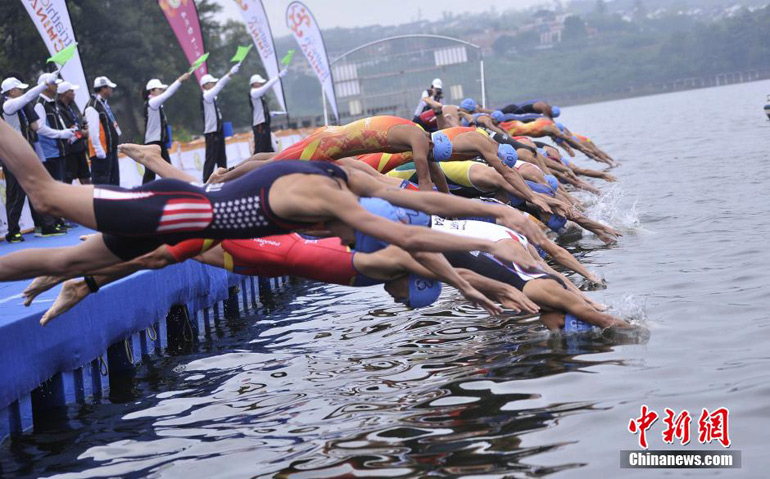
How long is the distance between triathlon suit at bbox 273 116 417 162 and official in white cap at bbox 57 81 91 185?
21.0 feet

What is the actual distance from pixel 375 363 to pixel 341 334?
63.5 inches

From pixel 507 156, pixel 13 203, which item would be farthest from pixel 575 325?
pixel 13 203

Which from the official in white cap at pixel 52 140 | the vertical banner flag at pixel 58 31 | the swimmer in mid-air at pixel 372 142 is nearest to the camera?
the swimmer in mid-air at pixel 372 142

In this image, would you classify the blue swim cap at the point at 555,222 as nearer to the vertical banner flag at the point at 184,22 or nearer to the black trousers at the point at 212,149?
the black trousers at the point at 212,149

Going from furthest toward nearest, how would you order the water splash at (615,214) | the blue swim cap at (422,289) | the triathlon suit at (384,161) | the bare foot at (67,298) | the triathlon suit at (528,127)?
the triathlon suit at (528,127) < the water splash at (615,214) < the triathlon suit at (384,161) < the blue swim cap at (422,289) < the bare foot at (67,298)

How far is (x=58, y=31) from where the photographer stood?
61.3 feet

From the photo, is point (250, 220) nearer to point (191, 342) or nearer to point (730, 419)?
point (730, 419)

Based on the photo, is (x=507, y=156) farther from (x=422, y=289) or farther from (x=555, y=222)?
(x=422, y=289)

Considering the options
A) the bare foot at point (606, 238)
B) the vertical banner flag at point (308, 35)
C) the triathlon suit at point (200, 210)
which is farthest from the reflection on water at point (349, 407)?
the vertical banner flag at point (308, 35)

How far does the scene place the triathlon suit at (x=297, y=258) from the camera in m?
8.40

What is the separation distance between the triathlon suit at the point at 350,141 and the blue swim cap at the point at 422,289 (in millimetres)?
2289

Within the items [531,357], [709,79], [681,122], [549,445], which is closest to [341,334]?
[531,357]

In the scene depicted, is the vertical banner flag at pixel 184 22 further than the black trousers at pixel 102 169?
Yes

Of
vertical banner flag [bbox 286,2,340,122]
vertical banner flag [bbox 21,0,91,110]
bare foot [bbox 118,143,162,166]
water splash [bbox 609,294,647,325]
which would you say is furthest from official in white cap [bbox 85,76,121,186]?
vertical banner flag [bbox 286,2,340,122]
